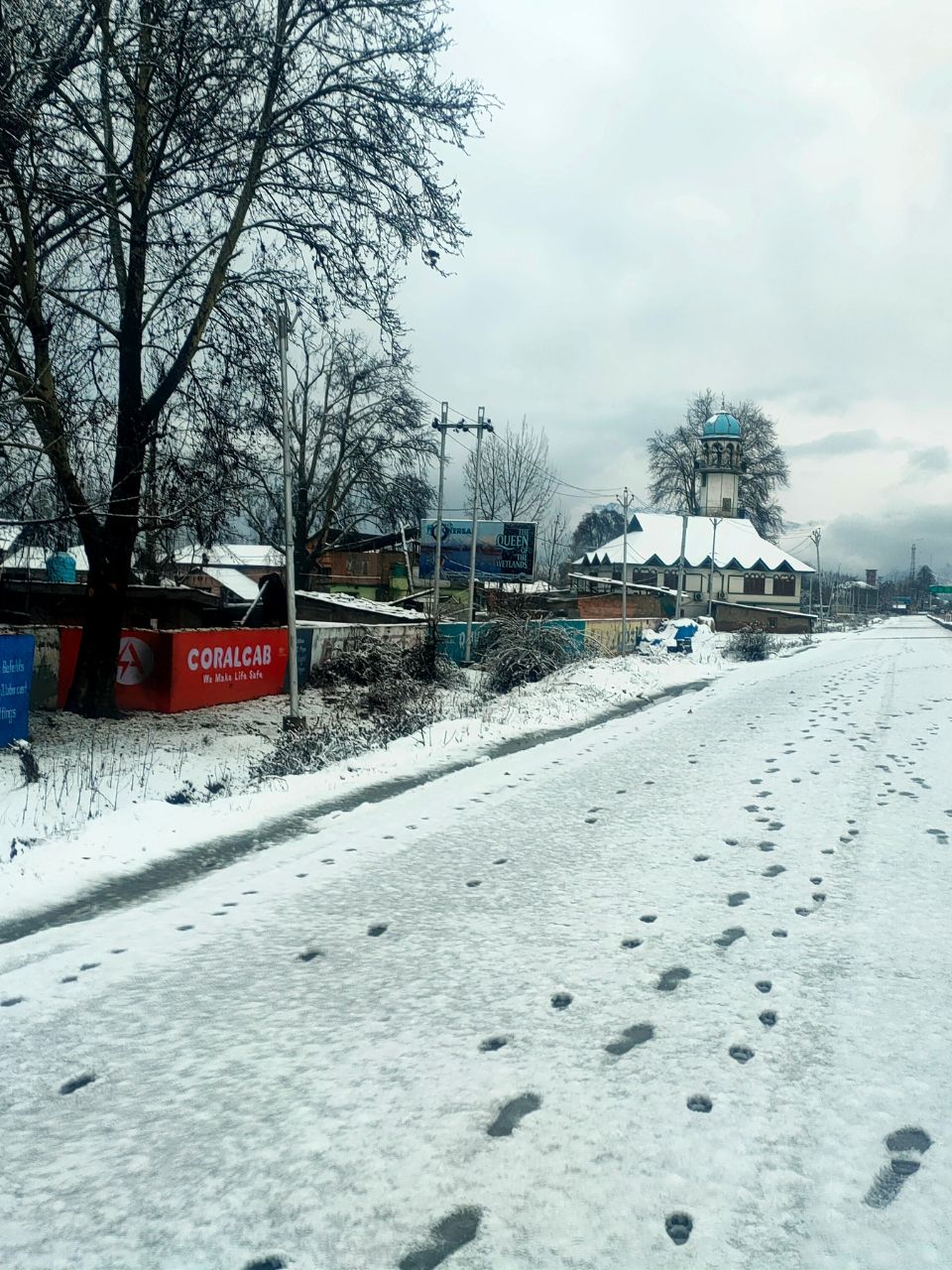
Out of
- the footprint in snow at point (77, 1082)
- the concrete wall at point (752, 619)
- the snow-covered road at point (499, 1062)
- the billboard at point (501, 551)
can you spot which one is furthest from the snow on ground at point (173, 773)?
the concrete wall at point (752, 619)

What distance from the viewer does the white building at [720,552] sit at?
256 feet

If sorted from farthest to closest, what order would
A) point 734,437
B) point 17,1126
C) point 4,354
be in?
point 734,437, point 4,354, point 17,1126

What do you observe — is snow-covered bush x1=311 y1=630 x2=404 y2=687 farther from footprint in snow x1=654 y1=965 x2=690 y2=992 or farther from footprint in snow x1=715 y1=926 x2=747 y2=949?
footprint in snow x1=654 y1=965 x2=690 y2=992

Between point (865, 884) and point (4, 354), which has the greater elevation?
point (4, 354)

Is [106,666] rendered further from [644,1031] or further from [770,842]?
[644,1031]

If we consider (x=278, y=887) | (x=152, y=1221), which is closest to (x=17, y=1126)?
(x=152, y=1221)

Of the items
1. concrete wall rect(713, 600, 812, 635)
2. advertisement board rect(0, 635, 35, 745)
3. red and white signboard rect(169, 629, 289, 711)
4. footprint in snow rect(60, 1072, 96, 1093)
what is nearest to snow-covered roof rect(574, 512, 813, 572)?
concrete wall rect(713, 600, 812, 635)

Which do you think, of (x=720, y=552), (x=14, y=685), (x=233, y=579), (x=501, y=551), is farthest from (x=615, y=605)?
(x=14, y=685)

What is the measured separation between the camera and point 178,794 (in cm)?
934

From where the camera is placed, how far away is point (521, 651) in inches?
824

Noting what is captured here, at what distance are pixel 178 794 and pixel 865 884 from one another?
613cm

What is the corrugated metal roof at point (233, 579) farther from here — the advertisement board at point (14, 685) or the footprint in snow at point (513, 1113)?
the footprint in snow at point (513, 1113)

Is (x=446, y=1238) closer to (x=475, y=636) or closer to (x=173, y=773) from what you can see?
(x=173, y=773)

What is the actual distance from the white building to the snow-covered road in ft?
235
